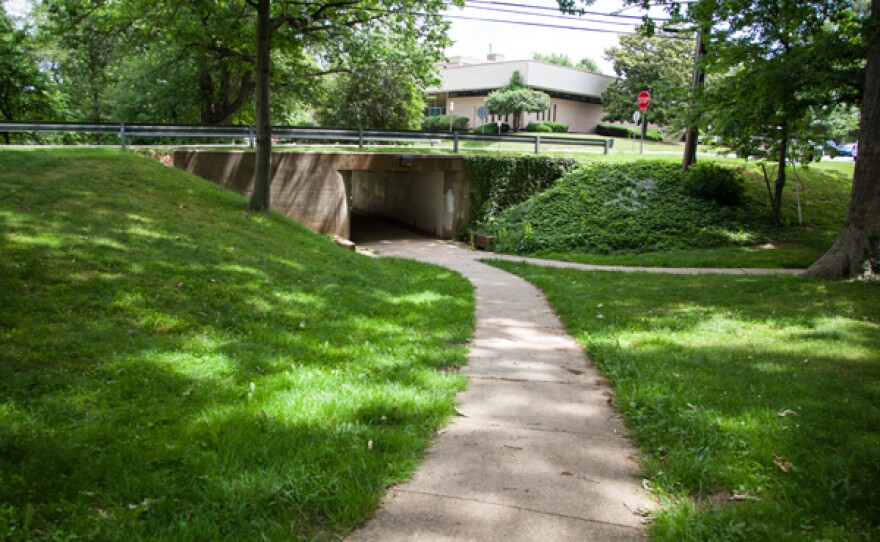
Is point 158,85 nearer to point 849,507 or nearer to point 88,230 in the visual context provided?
point 88,230

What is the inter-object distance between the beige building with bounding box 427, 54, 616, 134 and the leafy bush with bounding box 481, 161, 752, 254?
89.3 ft

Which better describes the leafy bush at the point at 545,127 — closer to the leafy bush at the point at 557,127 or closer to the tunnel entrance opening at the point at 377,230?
the leafy bush at the point at 557,127

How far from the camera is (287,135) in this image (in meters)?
18.6

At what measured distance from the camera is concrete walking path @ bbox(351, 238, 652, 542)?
306cm

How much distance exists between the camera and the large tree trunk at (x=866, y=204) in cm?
1056

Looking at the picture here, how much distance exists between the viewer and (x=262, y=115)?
12.5 meters

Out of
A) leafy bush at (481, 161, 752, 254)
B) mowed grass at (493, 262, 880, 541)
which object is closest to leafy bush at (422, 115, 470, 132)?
leafy bush at (481, 161, 752, 254)

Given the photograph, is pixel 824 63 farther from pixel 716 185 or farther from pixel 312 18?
pixel 312 18

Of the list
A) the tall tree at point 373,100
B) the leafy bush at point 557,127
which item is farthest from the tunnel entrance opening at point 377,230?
the leafy bush at point 557,127

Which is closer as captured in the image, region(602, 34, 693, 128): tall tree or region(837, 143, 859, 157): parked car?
region(837, 143, 859, 157): parked car

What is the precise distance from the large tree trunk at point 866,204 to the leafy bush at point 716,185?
29.4 ft

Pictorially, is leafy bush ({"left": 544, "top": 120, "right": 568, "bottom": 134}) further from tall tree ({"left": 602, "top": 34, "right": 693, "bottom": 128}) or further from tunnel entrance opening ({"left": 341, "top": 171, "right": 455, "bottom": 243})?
tunnel entrance opening ({"left": 341, "top": 171, "right": 455, "bottom": 243})

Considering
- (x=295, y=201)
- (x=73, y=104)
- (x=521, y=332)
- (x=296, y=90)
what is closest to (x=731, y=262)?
(x=521, y=332)

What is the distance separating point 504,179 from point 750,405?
17869mm
